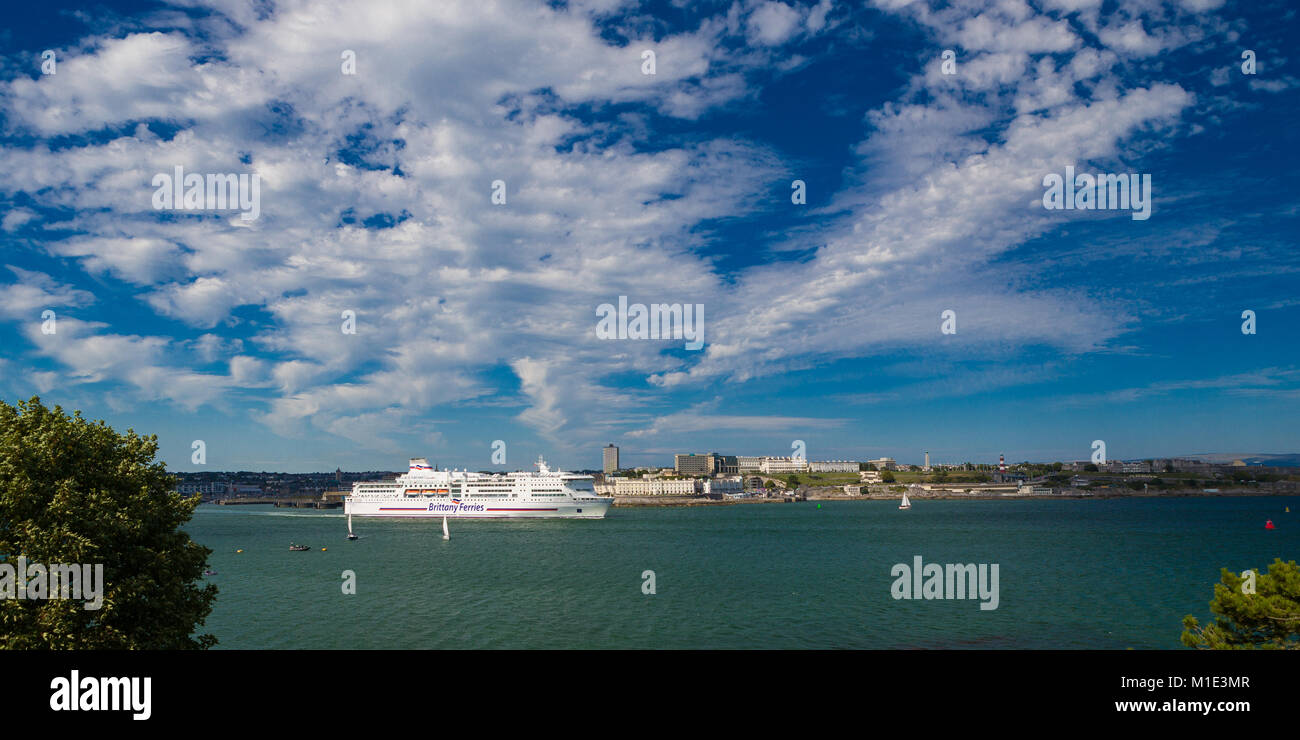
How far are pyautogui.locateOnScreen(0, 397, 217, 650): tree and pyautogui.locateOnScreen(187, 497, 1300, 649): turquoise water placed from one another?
57.6 feet

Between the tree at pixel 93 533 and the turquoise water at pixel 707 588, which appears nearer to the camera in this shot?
the tree at pixel 93 533

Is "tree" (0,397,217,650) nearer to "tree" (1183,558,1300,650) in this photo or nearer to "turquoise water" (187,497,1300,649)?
"turquoise water" (187,497,1300,649)

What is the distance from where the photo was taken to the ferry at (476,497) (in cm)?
11681

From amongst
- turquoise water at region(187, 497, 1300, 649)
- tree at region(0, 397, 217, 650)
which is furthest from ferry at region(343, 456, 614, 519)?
tree at region(0, 397, 217, 650)

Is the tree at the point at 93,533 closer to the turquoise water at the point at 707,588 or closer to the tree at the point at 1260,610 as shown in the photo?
the turquoise water at the point at 707,588

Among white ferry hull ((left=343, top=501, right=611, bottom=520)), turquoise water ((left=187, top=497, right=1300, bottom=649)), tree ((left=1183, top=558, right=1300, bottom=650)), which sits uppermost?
tree ((left=1183, top=558, right=1300, bottom=650))

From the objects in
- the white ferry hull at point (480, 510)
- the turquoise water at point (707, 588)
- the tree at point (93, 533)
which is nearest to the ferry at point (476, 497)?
the white ferry hull at point (480, 510)

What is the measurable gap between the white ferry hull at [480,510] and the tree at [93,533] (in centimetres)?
10174

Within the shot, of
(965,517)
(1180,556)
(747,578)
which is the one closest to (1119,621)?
(747,578)

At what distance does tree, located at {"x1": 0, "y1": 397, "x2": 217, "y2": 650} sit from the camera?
12688mm

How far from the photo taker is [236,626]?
36.0 meters

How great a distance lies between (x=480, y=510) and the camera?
4660 inches
